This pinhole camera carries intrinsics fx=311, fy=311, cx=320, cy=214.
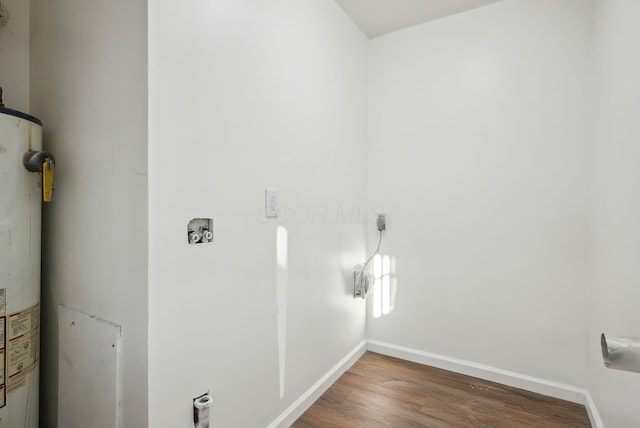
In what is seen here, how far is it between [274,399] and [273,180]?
112cm

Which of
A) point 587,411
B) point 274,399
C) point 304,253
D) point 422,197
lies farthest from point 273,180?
point 587,411

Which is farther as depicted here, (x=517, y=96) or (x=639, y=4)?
(x=517, y=96)

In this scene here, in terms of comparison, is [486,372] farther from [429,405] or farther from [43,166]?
[43,166]

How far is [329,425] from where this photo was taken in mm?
1688

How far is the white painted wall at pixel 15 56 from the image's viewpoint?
1.38 meters

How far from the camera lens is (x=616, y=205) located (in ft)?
4.57

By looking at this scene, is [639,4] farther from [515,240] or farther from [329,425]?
[329,425]

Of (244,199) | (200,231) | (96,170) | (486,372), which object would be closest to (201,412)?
(200,231)

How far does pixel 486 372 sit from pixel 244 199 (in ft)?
6.64

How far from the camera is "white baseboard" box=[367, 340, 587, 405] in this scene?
6.29 feet

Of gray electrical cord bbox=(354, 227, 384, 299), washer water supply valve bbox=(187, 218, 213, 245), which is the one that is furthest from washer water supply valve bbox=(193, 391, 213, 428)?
gray electrical cord bbox=(354, 227, 384, 299)

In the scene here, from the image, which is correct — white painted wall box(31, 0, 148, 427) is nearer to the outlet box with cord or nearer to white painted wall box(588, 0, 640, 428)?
the outlet box with cord

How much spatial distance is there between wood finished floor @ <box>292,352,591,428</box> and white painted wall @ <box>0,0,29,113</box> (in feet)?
6.94

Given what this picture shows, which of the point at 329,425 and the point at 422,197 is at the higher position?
the point at 422,197
